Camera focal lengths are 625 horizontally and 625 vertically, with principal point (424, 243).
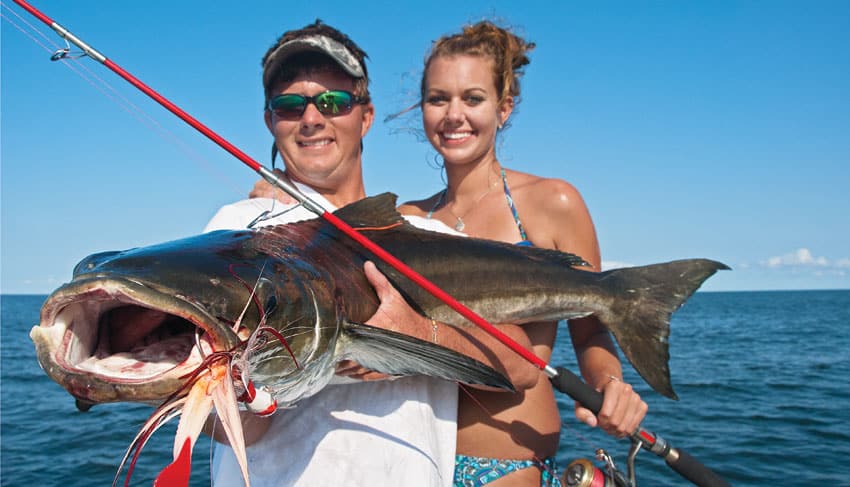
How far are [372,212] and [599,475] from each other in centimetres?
174

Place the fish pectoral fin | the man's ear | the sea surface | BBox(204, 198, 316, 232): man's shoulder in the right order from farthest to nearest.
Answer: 1. the sea surface
2. the man's ear
3. BBox(204, 198, 316, 232): man's shoulder
4. the fish pectoral fin

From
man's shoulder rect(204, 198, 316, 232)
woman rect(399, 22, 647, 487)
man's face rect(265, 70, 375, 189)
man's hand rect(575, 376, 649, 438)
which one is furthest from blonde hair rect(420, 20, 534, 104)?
man's hand rect(575, 376, 649, 438)

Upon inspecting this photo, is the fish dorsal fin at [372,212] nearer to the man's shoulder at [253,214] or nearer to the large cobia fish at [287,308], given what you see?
the large cobia fish at [287,308]

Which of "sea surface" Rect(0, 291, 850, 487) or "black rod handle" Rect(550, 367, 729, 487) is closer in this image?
"black rod handle" Rect(550, 367, 729, 487)

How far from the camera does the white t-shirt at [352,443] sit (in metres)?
2.38

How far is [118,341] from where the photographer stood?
162 cm

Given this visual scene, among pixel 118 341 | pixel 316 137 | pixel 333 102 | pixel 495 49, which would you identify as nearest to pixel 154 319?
pixel 118 341

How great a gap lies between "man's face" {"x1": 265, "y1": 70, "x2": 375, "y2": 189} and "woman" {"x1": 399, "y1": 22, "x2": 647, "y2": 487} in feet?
2.96

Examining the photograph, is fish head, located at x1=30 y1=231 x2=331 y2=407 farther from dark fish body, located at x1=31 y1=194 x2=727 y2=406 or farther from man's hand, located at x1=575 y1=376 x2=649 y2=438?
man's hand, located at x1=575 y1=376 x2=649 y2=438

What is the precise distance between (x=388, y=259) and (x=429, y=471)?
85cm

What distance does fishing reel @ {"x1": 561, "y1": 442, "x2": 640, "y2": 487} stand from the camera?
3047 millimetres

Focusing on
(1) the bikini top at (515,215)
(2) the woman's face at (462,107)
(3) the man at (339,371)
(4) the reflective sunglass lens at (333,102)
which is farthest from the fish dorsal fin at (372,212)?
(2) the woman's face at (462,107)

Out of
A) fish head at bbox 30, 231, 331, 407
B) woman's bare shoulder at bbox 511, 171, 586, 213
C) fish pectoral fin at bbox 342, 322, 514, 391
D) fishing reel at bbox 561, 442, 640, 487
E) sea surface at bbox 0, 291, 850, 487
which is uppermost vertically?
woman's bare shoulder at bbox 511, 171, 586, 213

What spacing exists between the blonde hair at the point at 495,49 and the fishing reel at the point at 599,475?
224cm
